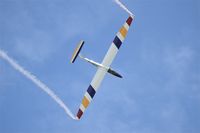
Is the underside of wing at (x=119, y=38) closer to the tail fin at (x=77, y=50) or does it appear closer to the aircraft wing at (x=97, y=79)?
the aircraft wing at (x=97, y=79)

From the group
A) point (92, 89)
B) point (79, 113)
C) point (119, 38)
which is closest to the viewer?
point (79, 113)

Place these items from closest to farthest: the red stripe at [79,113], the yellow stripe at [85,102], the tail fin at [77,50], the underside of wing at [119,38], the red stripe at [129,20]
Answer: the red stripe at [79,113] < the tail fin at [77,50] < the yellow stripe at [85,102] < the underside of wing at [119,38] < the red stripe at [129,20]

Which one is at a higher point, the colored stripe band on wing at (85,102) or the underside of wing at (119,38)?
the underside of wing at (119,38)

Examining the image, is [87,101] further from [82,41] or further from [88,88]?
[82,41]

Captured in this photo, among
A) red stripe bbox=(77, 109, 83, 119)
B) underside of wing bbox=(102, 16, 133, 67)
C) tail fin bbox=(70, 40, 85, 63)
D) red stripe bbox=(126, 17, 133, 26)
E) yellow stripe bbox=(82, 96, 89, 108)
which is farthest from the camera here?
red stripe bbox=(126, 17, 133, 26)

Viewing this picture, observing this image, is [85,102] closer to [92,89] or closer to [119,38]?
[92,89]

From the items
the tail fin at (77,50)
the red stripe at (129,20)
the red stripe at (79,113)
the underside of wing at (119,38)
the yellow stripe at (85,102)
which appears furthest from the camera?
the red stripe at (129,20)

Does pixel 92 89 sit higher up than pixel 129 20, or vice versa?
pixel 129 20

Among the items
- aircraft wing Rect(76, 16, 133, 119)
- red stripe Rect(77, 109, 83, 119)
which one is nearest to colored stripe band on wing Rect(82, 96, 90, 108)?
aircraft wing Rect(76, 16, 133, 119)

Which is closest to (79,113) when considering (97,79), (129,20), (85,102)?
(85,102)

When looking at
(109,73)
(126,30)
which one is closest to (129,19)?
(126,30)

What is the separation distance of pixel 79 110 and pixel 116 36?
10063 mm

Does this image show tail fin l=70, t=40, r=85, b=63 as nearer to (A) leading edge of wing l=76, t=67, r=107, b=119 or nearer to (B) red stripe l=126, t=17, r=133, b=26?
(A) leading edge of wing l=76, t=67, r=107, b=119

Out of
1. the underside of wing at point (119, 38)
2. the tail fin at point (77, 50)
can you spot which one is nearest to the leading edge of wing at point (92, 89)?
the underside of wing at point (119, 38)
